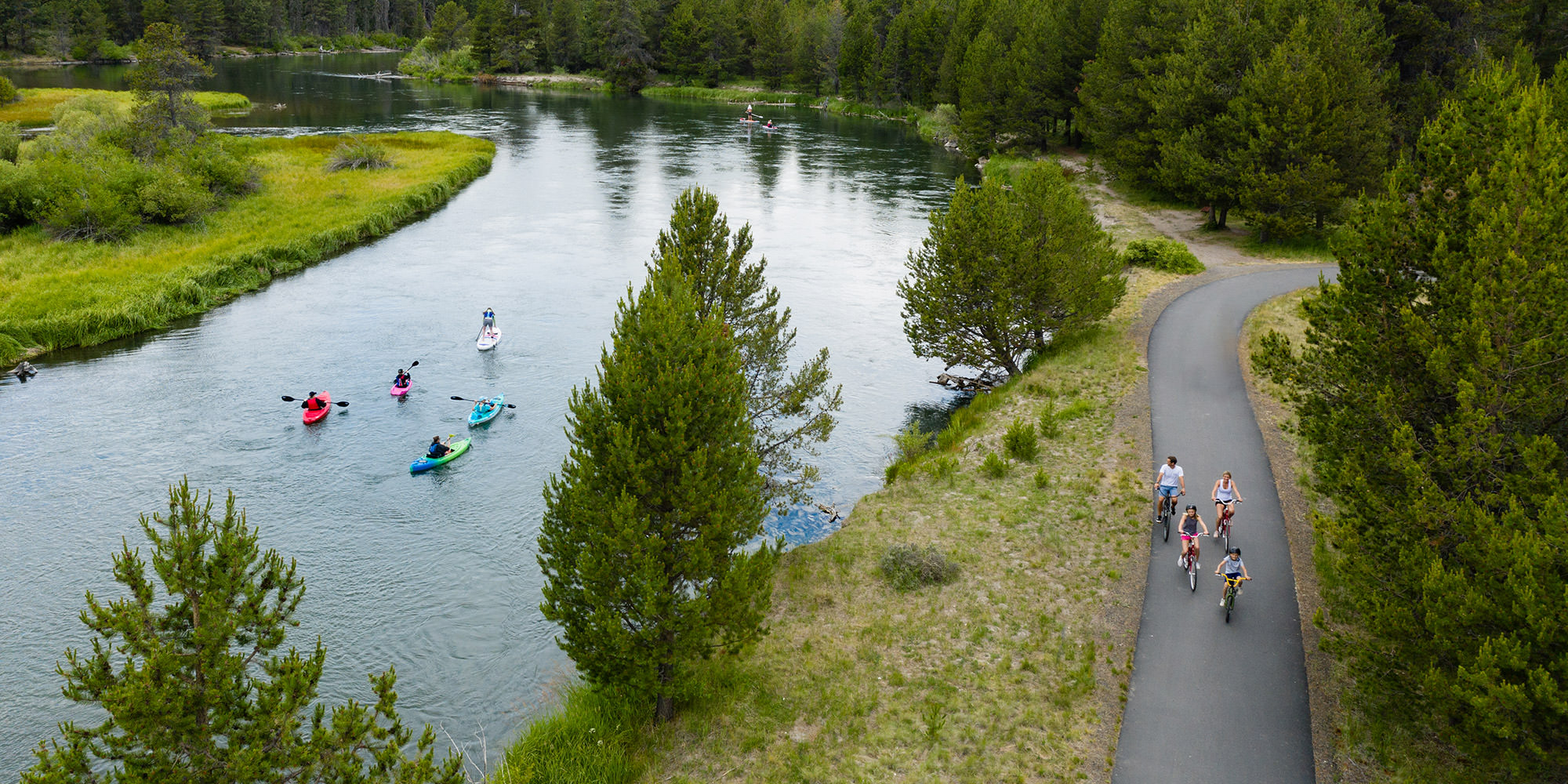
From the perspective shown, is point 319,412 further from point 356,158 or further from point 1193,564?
point 356,158

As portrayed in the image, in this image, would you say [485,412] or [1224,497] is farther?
[485,412]

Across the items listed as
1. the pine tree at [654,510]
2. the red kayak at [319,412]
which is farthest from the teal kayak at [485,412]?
the pine tree at [654,510]

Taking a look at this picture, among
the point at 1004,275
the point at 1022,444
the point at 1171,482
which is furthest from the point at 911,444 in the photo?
the point at 1171,482

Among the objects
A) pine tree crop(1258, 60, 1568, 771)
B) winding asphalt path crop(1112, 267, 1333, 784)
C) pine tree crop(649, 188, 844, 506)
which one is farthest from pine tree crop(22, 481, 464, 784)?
pine tree crop(1258, 60, 1568, 771)

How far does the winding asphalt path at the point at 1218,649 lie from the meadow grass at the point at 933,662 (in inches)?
24.4

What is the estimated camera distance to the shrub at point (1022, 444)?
1251 inches

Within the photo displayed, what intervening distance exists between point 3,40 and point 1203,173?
7365 inches

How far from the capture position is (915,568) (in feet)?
83.0

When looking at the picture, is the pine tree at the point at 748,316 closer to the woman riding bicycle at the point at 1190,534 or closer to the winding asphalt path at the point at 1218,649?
the winding asphalt path at the point at 1218,649

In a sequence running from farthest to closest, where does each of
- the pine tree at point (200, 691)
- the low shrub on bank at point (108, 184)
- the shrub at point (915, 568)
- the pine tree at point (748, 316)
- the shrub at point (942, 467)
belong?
the low shrub on bank at point (108, 184) < the shrub at point (942, 467) < the pine tree at point (748, 316) < the shrub at point (915, 568) < the pine tree at point (200, 691)

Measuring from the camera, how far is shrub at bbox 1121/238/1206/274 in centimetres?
5234

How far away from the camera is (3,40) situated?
15788 cm

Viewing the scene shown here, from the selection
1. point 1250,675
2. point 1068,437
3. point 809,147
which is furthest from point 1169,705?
point 809,147

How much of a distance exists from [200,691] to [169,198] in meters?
55.8
